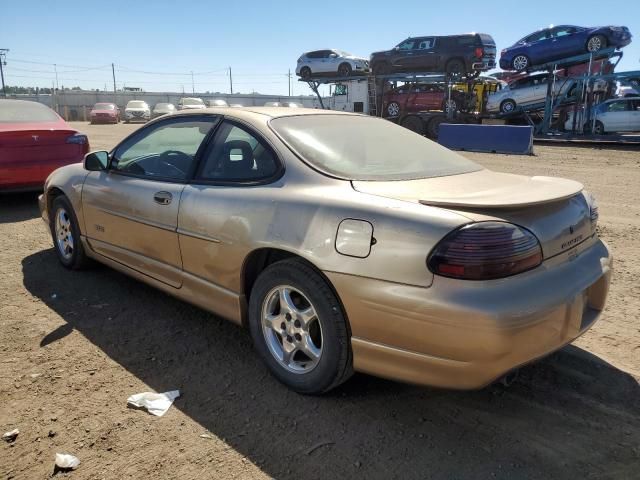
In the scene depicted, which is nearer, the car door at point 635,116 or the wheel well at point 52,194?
the wheel well at point 52,194

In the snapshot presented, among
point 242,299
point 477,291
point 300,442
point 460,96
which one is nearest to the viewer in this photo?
point 477,291

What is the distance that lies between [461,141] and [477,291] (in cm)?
1529

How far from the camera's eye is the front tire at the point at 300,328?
2.52 meters

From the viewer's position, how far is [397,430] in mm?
2473

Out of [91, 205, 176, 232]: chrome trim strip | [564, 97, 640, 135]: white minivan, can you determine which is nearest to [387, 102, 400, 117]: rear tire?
[564, 97, 640, 135]: white minivan

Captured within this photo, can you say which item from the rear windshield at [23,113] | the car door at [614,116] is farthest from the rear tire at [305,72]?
the rear windshield at [23,113]

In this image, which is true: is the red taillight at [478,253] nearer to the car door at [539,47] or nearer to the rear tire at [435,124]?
the rear tire at [435,124]

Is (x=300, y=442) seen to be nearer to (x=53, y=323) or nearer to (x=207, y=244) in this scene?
(x=207, y=244)

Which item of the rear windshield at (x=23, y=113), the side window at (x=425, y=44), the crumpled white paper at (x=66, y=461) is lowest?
the crumpled white paper at (x=66, y=461)

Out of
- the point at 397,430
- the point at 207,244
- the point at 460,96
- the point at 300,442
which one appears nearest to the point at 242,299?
the point at 207,244

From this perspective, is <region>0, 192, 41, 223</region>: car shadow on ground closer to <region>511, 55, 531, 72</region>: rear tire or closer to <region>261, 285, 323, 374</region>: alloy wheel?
<region>261, 285, 323, 374</region>: alloy wheel

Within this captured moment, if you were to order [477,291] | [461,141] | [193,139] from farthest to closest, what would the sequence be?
1. [461,141]
2. [193,139]
3. [477,291]

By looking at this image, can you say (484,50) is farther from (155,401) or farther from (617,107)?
(155,401)

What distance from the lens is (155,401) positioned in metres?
2.71
